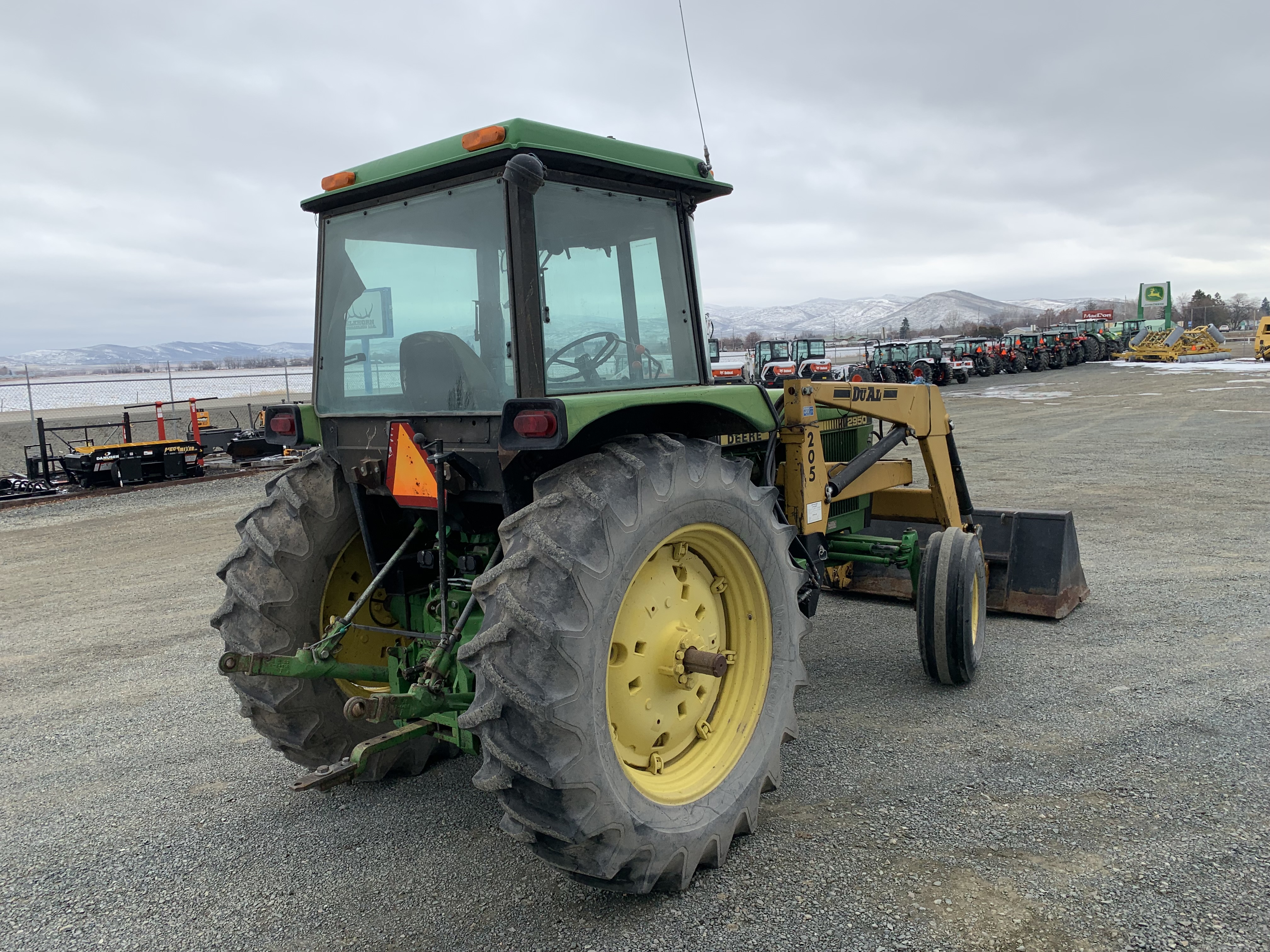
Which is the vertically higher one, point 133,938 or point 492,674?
point 492,674

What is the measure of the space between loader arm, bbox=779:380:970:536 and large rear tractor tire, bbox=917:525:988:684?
0.64m

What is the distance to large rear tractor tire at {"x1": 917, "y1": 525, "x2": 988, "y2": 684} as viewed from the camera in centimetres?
485

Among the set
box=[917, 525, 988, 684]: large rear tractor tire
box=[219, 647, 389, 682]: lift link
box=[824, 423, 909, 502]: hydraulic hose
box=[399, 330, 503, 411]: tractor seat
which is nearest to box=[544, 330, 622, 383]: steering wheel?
box=[399, 330, 503, 411]: tractor seat

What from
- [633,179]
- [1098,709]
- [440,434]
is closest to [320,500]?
[440,434]

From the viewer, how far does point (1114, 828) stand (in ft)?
11.2

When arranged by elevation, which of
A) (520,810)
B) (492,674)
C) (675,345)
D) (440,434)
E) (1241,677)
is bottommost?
(1241,677)

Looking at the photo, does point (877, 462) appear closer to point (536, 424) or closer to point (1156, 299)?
point (536, 424)

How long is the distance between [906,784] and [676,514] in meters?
1.75

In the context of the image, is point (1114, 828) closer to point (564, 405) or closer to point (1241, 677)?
point (1241, 677)

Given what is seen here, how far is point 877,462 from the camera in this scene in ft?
18.2

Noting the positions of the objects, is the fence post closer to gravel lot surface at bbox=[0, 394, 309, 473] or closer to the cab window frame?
gravel lot surface at bbox=[0, 394, 309, 473]

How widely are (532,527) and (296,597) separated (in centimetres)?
145

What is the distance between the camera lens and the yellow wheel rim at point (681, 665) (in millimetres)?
3205

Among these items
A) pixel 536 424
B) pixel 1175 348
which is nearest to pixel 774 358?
pixel 1175 348
